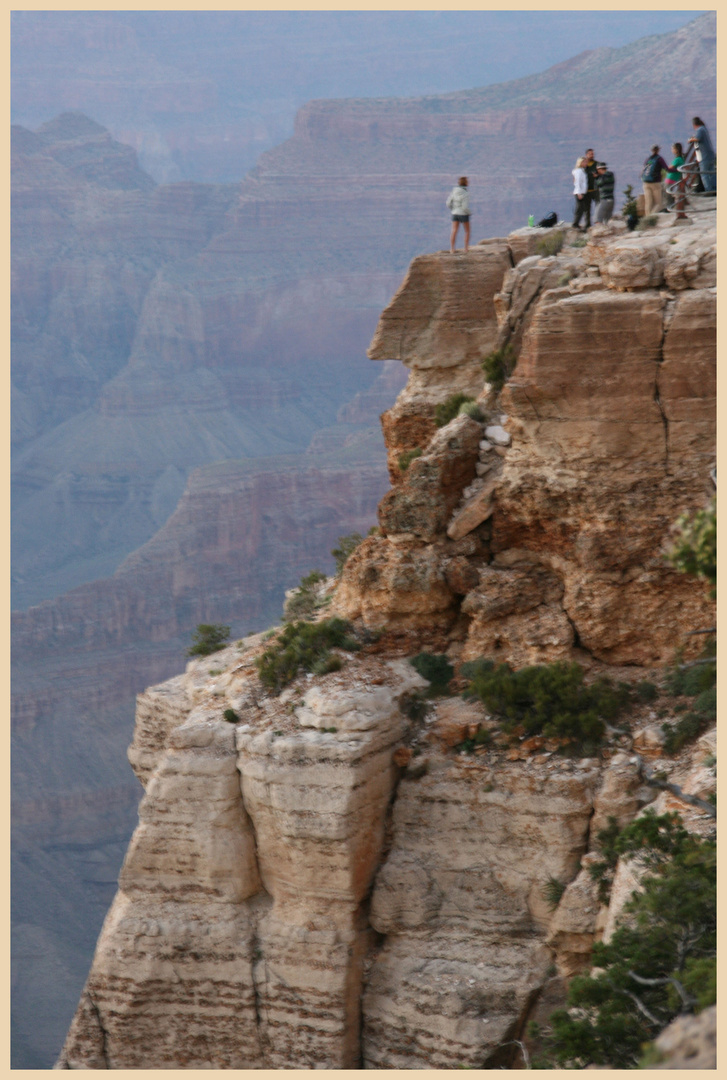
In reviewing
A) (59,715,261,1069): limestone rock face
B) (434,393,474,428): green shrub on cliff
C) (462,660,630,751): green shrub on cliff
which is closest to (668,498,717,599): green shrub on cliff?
(462,660,630,751): green shrub on cliff

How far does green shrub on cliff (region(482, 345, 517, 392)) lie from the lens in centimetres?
3158

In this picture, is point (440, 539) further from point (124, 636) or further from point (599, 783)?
point (124, 636)

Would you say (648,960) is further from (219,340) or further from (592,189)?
(219,340)

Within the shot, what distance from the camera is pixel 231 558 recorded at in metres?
136

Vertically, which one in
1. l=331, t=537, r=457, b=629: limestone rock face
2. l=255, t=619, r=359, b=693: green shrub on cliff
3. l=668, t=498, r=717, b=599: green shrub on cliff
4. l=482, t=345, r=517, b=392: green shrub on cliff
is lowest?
l=255, t=619, r=359, b=693: green shrub on cliff

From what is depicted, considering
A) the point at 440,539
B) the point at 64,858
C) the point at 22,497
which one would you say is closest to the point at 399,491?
the point at 440,539

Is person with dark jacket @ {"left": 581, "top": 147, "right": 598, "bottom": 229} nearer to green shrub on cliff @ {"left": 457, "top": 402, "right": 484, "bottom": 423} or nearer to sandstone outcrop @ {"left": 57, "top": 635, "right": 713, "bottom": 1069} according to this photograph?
green shrub on cliff @ {"left": 457, "top": 402, "right": 484, "bottom": 423}

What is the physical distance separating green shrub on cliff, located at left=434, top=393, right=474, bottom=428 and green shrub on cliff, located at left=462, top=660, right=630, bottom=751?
756 cm

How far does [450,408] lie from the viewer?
115 feet

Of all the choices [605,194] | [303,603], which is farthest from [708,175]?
[303,603]

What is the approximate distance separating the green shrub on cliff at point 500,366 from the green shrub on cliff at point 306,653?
6633 mm

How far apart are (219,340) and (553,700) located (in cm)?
16025

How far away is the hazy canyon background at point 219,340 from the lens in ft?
427

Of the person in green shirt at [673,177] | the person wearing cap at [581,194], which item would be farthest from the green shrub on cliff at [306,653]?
the person in green shirt at [673,177]
